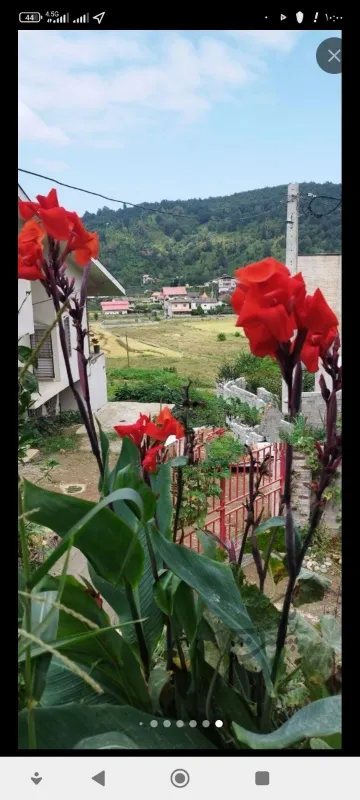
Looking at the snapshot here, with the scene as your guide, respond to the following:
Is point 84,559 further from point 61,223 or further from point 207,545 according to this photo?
point 61,223

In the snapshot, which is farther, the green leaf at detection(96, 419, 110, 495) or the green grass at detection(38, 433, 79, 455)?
the green grass at detection(38, 433, 79, 455)

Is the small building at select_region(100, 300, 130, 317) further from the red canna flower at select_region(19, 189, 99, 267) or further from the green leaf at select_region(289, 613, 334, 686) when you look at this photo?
the green leaf at select_region(289, 613, 334, 686)

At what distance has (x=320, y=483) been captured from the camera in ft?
1.36

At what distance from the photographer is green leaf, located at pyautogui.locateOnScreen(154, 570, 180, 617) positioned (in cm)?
52

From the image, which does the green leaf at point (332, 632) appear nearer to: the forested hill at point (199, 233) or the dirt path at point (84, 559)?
the dirt path at point (84, 559)

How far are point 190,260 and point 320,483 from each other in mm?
499

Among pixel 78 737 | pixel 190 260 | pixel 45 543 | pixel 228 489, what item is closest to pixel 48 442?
pixel 45 543

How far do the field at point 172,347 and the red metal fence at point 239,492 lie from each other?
0.64 ft

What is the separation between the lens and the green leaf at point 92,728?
0.44m

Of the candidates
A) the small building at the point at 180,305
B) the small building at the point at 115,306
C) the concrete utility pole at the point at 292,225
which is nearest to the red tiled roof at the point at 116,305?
the small building at the point at 115,306

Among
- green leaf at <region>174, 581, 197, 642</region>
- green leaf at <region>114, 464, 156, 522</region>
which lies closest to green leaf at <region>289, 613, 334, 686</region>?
green leaf at <region>174, 581, 197, 642</region>

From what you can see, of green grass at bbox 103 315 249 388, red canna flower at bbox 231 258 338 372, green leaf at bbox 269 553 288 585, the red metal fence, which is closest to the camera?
red canna flower at bbox 231 258 338 372

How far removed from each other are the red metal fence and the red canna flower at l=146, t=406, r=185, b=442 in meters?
0.11
